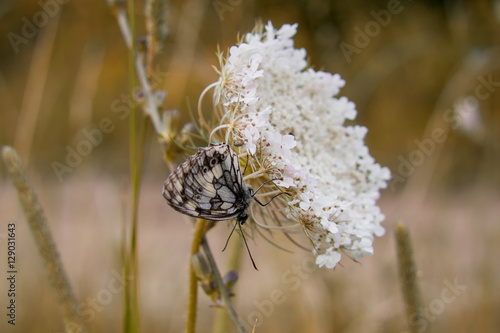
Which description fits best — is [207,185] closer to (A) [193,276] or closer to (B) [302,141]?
(A) [193,276]

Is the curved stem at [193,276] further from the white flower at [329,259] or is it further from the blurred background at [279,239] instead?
the white flower at [329,259]

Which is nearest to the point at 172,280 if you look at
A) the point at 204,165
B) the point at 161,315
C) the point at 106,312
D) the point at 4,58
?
the point at 161,315

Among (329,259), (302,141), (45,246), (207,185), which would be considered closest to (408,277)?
(329,259)

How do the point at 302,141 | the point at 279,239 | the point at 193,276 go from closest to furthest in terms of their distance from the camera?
the point at 193,276, the point at 302,141, the point at 279,239

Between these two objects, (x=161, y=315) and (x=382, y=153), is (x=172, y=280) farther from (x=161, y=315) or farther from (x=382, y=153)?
→ (x=382, y=153)

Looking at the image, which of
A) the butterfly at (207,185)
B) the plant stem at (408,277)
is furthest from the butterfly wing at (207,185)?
the plant stem at (408,277)
